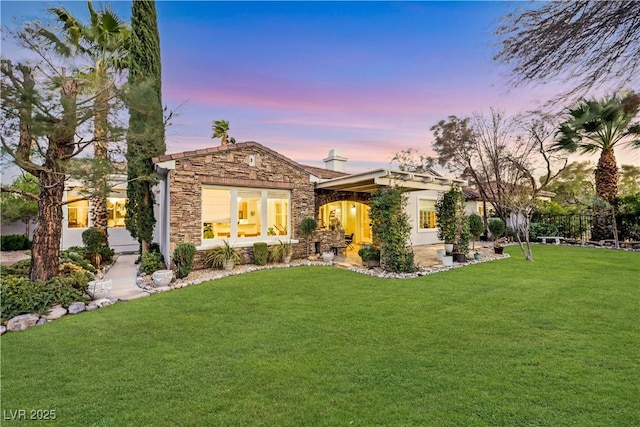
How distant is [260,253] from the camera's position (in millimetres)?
11102

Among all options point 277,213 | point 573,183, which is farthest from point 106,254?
point 573,183

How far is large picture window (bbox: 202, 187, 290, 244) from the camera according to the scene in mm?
10820

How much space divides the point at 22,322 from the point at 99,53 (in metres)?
7.66

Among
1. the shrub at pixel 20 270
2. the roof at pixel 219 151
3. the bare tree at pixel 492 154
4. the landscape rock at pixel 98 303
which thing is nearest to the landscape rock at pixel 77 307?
the landscape rock at pixel 98 303

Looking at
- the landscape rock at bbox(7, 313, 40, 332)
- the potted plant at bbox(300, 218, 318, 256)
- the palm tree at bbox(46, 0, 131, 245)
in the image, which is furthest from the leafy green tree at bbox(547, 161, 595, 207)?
the landscape rock at bbox(7, 313, 40, 332)

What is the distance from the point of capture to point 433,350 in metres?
4.26

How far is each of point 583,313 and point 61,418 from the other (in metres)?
8.13

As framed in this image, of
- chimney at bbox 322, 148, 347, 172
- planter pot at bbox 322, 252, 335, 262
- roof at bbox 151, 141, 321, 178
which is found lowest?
planter pot at bbox 322, 252, 335, 262

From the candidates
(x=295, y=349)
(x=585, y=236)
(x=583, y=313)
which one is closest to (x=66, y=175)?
(x=295, y=349)

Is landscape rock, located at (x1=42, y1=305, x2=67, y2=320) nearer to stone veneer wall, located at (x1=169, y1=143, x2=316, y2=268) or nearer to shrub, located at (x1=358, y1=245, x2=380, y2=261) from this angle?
stone veneer wall, located at (x1=169, y1=143, x2=316, y2=268)

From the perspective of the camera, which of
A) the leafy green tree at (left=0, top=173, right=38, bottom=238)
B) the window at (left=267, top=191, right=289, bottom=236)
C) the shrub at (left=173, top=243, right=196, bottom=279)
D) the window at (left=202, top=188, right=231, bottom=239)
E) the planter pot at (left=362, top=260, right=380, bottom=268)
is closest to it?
the shrub at (left=173, top=243, right=196, bottom=279)

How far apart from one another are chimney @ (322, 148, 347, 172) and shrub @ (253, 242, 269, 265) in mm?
8227

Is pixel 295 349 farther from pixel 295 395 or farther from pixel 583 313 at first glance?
pixel 583 313

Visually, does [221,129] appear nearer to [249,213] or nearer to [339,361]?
[249,213]
